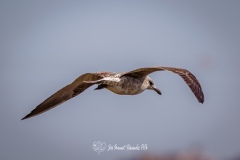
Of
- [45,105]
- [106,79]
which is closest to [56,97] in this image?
[45,105]

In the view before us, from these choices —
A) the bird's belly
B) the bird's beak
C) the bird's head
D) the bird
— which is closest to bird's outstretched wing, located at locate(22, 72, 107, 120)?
the bird

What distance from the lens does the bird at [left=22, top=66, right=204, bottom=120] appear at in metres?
10.3

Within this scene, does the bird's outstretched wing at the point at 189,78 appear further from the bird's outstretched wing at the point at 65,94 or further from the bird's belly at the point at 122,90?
the bird's outstretched wing at the point at 65,94

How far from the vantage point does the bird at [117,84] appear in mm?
10344

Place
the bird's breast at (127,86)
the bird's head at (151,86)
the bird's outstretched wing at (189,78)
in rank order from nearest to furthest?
the bird's outstretched wing at (189,78) < the bird's breast at (127,86) < the bird's head at (151,86)

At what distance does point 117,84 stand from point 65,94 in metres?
1.40

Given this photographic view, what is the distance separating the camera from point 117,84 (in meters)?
11.2

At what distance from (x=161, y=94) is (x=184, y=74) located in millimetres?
2546

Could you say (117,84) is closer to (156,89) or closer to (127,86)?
(127,86)

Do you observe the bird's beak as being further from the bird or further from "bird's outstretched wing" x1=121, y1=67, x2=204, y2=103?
"bird's outstretched wing" x1=121, y1=67, x2=204, y2=103

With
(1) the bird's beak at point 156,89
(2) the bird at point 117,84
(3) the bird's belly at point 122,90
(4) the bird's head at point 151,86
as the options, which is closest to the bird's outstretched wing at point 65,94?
(2) the bird at point 117,84

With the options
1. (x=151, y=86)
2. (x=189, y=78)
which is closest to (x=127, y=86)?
(x=151, y=86)

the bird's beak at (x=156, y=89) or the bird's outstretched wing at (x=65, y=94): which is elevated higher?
the bird's outstretched wing at (x=65, y=94)

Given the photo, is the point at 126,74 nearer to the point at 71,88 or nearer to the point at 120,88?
the point at 120,88
